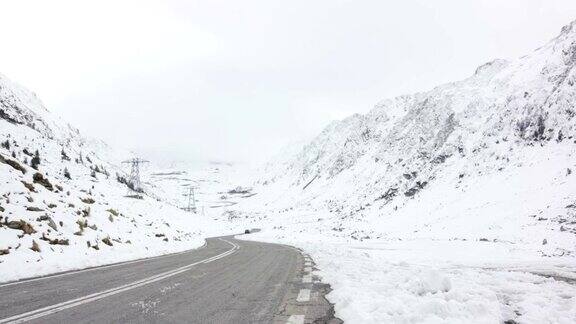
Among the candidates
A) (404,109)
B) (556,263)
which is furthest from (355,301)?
(404,109)

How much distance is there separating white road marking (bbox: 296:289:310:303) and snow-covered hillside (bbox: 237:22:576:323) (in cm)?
52

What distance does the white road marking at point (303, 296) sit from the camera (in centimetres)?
828

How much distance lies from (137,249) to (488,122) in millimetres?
76230

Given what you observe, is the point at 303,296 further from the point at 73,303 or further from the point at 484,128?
the point at 484,128

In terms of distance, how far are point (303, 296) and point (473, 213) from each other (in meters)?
53.2

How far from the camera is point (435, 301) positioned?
6.60m

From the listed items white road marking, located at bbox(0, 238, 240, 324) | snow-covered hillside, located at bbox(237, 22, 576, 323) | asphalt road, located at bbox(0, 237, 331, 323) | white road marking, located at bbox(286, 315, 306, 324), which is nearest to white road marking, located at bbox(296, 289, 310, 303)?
asphalt road, located at bbox(0, 237, 331, 323)

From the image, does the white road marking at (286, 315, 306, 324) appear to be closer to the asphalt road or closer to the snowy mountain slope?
the asphalt road

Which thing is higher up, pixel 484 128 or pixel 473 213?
pixel 484 128

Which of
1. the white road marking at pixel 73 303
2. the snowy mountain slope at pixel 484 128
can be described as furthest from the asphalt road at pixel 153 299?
the snowy mountain slope at pixel 484 128

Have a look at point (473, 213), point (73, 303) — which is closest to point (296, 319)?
point (73, 303)

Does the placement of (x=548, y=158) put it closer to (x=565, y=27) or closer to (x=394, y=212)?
(x=394, y=212)

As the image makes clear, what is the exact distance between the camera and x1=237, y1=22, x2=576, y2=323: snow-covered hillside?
747 cm

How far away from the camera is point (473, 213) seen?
5669 centimetres
